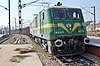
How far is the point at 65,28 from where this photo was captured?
1419 cm

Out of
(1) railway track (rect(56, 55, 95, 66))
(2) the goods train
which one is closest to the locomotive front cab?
(2) the goods train

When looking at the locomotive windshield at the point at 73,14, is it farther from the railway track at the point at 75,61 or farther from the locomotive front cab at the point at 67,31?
the railway track at the point at 75,61

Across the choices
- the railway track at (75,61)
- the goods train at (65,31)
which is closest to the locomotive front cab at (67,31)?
the goods train at (65,31)

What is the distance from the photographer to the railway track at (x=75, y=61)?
12.0m

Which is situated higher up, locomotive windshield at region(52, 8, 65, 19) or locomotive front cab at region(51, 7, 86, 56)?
locomotive windshield at region(52, 8, 65, 19)

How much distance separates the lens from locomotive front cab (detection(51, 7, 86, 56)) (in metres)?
14.0

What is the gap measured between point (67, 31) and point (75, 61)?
1.99m

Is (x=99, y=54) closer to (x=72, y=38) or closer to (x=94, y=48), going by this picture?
(x=94, y=48)

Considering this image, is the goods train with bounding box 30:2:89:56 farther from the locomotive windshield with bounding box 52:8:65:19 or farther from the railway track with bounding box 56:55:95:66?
the railway track with bounding box 56:55:95:66

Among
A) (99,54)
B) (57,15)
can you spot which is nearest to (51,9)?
(57,15)

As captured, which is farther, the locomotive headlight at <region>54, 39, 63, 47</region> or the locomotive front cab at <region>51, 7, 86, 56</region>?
the locomotive front cab at <region>51, 7, 86, 56</region>

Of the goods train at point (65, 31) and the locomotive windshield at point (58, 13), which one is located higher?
the locomotive windshield at point (58, 13)

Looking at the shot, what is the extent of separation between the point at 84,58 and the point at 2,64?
16.6 ft

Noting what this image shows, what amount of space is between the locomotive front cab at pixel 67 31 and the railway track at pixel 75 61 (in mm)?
362
